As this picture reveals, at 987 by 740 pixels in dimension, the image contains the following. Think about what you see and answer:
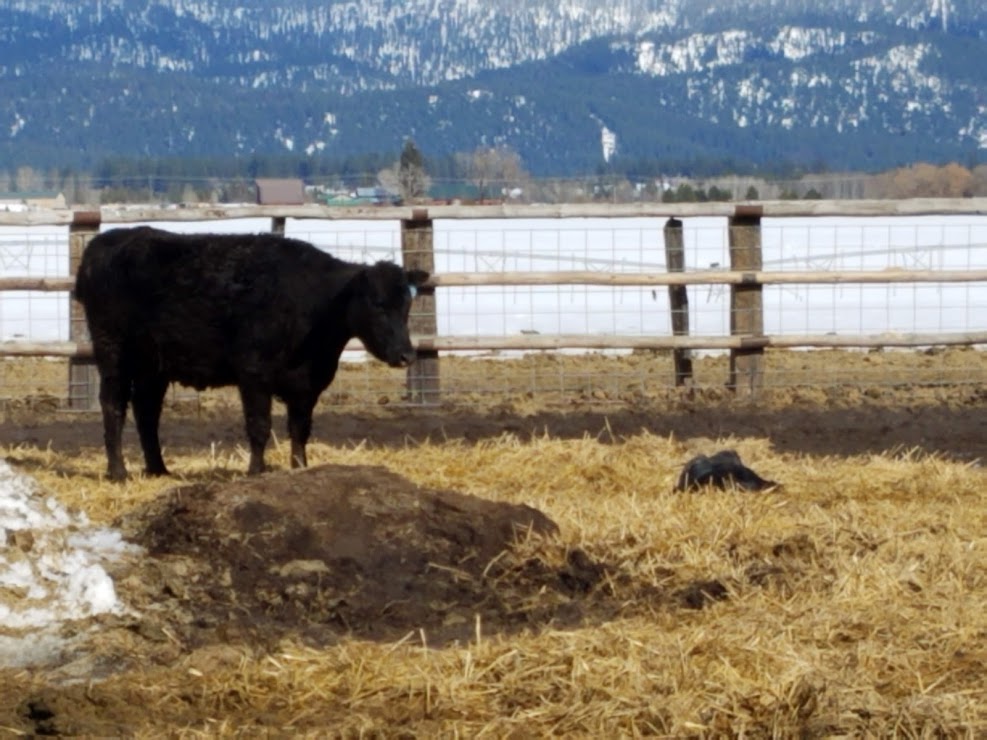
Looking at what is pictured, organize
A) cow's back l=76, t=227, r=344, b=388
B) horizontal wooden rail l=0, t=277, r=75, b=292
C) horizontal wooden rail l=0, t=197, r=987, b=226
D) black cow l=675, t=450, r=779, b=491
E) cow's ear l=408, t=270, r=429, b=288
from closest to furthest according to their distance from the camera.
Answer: black cow l=675, t=450, r=779, b=491
cow's back l=76, t=227, r=344, b=388
cow's ear l=408, t=270, r=429, b=288
horizontal wooden rail l=0, t=277, r=75, b=292
horizontal wooden rail l=0, t=197, r=987, b=226

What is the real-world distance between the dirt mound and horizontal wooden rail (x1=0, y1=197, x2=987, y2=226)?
585cm

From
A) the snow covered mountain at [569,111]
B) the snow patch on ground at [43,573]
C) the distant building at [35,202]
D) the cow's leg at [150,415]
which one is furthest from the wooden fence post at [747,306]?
the snow covered mountain at [569,111]

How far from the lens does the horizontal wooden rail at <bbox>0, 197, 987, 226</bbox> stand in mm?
13594

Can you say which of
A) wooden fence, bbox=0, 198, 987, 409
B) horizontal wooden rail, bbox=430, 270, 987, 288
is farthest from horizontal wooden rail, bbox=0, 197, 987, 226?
horizontal wooden rail, bbox=430, 270, 987, 288

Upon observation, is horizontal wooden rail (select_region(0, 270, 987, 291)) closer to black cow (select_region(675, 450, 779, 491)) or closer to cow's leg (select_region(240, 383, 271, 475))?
cow's leg (select_region(240, 383, 271, 475))

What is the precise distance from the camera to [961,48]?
183 metres

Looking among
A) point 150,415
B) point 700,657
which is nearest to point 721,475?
point 700,657

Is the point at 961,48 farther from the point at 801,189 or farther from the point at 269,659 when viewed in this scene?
the point at 269,659

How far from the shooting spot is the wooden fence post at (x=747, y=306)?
13.6 metres

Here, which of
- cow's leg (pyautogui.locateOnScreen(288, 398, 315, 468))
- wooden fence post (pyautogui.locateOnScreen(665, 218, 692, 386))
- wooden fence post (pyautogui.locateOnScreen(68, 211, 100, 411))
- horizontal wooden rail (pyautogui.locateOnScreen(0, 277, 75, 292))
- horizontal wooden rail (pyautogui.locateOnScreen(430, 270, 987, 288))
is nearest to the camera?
cow's leg (pyautogui.locateOnScreen(288, 398, 315, 468))

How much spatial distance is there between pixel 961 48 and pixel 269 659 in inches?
7362

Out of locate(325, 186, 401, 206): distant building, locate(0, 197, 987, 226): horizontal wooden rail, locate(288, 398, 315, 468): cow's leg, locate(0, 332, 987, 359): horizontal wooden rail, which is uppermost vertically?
locate(325, 186, 401, 206): distant building

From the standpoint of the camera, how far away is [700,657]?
5898 mm

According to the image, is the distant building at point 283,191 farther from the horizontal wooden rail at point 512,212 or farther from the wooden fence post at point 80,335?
the wooden fence post at point 80,335
